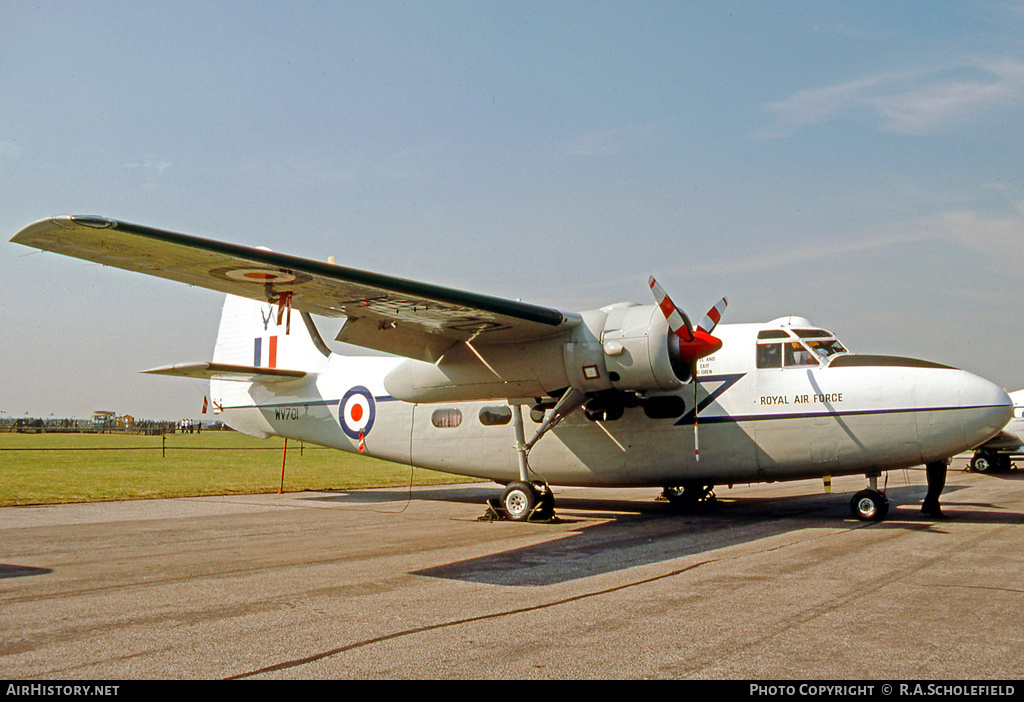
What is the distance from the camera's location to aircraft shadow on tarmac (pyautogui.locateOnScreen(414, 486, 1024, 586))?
8.93m

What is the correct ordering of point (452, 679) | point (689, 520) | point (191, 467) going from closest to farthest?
point (452, 679)
point (689, 520)
point (191, 467)

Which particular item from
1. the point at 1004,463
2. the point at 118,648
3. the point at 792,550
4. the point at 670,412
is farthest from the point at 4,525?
the point at 1004,463

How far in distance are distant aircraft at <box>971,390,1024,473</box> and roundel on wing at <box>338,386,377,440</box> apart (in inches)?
1049

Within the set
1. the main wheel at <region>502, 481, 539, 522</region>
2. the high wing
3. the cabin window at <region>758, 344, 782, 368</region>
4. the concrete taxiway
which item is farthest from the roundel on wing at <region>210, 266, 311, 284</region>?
the cabin window at <region>758, 344, 782, 368</region>

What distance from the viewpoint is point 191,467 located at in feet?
105

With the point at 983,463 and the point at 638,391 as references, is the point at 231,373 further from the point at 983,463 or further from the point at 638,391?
the point at 983,463

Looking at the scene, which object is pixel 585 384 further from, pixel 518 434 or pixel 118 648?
pixel 118 648

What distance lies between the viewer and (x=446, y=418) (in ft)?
54.5

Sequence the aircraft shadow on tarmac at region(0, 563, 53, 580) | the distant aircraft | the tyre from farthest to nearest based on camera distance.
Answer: the tyre, the distant aircraft, the aircraft shadow on tarmac at region(0, 563, 53, 580)

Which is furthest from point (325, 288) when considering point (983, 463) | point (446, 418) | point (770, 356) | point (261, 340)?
point (983, 463)

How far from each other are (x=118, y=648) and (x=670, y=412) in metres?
10.4

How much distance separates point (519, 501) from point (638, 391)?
10.9ft

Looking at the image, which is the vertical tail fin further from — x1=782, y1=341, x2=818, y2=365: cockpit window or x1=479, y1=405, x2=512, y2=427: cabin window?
x1=782, y1=341, x2=818, y2=365: cockpit window

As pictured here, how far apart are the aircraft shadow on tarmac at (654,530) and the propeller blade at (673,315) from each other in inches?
128
